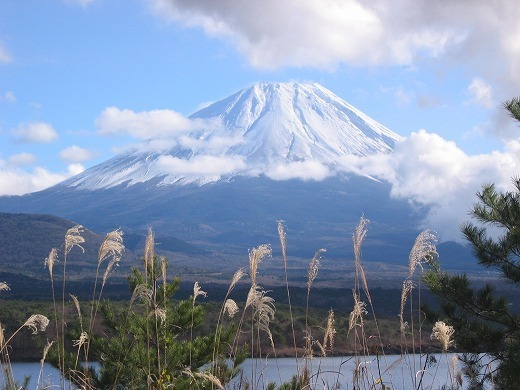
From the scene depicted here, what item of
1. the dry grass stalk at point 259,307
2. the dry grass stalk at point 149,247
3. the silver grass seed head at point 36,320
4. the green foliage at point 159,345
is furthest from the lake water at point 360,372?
the dry grass stalk at point 149,247

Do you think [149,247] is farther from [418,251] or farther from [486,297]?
Result: [486,297]

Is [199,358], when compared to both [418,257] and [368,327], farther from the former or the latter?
[368,327]

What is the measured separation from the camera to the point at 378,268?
17900 centimetres

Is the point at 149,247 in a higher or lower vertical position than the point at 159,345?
higher

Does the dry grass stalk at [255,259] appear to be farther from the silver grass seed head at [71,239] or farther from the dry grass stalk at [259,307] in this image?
the silver grass seed head at [71,239]

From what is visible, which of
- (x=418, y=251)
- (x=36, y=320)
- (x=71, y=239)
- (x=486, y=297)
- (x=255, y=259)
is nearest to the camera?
(x=36, y=320)

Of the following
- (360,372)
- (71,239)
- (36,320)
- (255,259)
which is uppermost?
(71,239)

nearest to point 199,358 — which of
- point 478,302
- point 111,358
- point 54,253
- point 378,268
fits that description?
point 111,358

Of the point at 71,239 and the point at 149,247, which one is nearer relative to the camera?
the point at 149,247

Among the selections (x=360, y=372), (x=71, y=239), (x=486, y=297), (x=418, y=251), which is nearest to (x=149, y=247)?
(x=71, y=239)

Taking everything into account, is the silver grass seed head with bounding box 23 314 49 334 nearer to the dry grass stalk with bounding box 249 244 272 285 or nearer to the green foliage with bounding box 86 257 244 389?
the dry grass stalk with bounding box 249 244 272 285

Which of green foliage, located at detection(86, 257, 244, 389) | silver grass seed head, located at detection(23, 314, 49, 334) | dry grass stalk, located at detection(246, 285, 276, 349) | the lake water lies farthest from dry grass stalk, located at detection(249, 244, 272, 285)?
green foliage, located at detection(86, 257, 244, 389)

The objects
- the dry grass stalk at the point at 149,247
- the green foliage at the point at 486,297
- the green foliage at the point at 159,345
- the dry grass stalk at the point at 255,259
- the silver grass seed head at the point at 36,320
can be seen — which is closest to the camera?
the silver grass seed head at the point at 36,320

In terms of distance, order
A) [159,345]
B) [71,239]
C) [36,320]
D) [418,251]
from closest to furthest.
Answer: [36,320] → [71,239] → [418,251] → [159,345]
